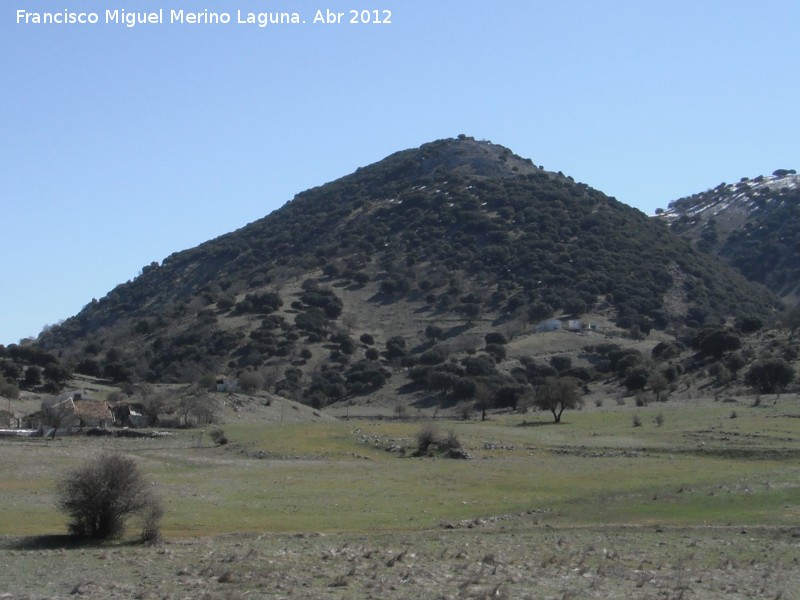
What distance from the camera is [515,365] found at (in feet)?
370

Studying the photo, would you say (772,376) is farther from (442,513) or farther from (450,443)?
(442,513)

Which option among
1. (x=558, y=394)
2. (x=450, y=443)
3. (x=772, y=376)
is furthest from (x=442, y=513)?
(x=772, y=376)

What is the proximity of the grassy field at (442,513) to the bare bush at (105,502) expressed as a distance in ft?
2.76

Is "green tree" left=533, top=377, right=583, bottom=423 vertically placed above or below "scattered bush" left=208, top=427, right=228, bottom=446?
above

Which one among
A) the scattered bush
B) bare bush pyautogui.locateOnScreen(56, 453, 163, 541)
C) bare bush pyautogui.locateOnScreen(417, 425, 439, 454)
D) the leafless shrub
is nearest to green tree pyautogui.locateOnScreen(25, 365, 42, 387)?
the scattered bush

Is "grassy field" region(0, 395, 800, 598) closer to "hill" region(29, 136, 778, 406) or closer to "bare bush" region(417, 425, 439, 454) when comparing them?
"bare bush" region(417, 425, 439, 454)

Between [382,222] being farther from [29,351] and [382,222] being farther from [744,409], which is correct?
[744,409]

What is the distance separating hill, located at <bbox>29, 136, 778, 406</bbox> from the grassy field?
134ft

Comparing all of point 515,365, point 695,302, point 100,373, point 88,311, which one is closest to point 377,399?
point 515,365

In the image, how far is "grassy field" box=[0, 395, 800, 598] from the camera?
2295 cm

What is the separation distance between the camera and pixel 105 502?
29.5 metres

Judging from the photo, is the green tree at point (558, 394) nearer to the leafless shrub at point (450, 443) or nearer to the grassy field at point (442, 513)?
the grassy field at point (442, 513)

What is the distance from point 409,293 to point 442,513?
107325 mm

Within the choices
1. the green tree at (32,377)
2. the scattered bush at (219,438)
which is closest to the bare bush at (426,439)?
the scattered bush at (219,438)
